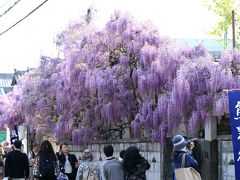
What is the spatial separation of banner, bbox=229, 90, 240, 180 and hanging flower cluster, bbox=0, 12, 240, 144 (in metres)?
4.22

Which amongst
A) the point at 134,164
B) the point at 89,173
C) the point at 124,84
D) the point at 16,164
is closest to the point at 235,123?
the point at 134,164

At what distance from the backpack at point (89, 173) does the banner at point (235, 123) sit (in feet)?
9.83

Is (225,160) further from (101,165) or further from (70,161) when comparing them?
(70,161)

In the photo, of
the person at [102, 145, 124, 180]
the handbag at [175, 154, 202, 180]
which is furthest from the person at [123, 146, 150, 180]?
the handbag at [175, 154, 202, 180]

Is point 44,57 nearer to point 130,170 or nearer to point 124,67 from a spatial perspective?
point 124,67

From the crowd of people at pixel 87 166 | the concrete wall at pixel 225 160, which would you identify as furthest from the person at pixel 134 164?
the concrete wall at pixel 225 160

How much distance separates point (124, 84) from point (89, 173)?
301 inches

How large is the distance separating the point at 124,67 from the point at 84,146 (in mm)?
5384

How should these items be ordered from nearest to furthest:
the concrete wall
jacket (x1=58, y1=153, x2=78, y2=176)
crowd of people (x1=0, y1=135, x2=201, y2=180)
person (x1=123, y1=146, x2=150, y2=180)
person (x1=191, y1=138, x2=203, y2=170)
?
crowd of people (x1=0, y1=135, x2=201, y2=180)
person (x1=123, y1=146, x2=150, y2=180)
the concrete wall
person (x1=191, y1=138, x2=203, y2=170)
jacket (x1=58, y1=153, x2=78, y2=176)

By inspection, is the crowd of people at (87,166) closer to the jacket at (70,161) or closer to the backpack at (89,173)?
the backpack at (89,173)

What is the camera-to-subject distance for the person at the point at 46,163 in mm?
11453

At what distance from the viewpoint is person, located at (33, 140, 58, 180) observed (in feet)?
37.6

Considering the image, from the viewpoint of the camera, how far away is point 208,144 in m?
13.7

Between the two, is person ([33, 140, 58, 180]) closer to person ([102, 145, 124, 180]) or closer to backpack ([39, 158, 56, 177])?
backpack ([39, 158, 56, 177])
